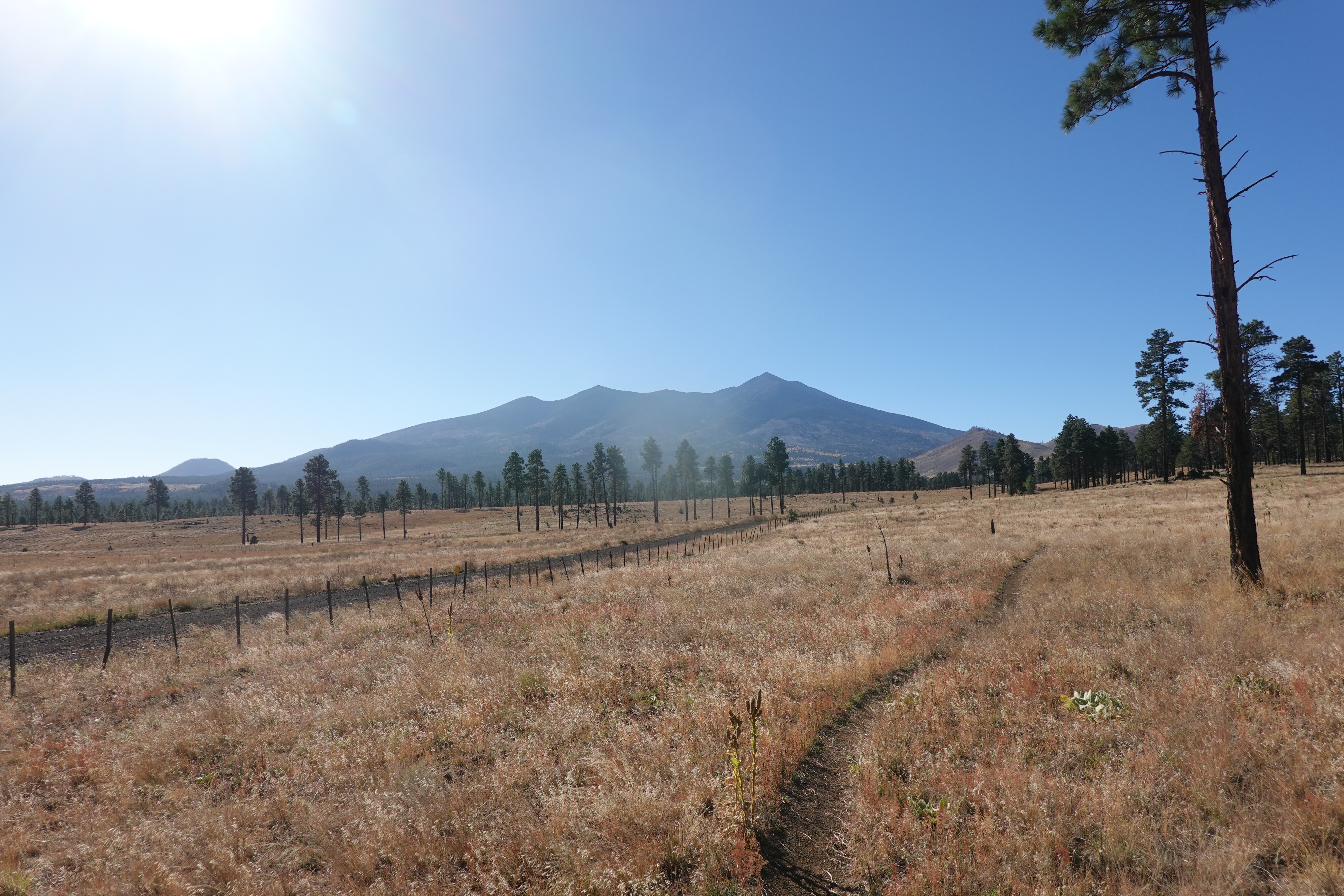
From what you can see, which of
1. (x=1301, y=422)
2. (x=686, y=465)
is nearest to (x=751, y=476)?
(x=686, y=465)

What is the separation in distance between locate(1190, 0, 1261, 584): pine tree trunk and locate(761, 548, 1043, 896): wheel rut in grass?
8.20 metres

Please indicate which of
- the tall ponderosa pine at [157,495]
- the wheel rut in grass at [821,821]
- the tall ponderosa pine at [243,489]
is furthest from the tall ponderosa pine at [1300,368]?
the tall ponderosa pine at [157,495]

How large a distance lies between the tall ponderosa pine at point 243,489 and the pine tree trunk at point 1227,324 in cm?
10980

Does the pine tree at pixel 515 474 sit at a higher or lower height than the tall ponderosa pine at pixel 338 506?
higher

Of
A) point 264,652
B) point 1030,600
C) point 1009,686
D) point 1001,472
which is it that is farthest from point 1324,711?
point 1001,472

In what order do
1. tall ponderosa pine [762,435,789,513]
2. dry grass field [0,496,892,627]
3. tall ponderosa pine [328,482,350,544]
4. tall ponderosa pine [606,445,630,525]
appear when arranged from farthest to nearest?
tall ponderosa pine [606,445,630,525] < tall ponderosa pine [762,435,789,513] < tall ponderosa pine [328,482,350,544] < dry grass field [0,496,892,627]

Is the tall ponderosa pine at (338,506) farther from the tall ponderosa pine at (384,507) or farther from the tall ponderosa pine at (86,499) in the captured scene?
the tall ponderosa pine at (86,499)

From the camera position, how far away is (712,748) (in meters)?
6.47

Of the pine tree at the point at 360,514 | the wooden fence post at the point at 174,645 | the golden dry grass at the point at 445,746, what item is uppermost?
the golden dry grass at the point at 445,746

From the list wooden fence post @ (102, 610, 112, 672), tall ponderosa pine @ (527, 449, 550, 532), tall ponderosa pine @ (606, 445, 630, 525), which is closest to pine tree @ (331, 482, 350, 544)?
tall ponderosa pine @ (527, 449, 550, 532)

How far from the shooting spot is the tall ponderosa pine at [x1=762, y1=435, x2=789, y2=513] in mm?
86938

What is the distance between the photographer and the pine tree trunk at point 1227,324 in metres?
9.82

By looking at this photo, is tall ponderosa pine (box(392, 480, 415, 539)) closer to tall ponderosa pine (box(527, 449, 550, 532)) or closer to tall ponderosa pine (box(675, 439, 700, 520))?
tall ponderosa pine (box(527, 449, 550, 532))

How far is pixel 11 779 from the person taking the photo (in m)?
7.71
